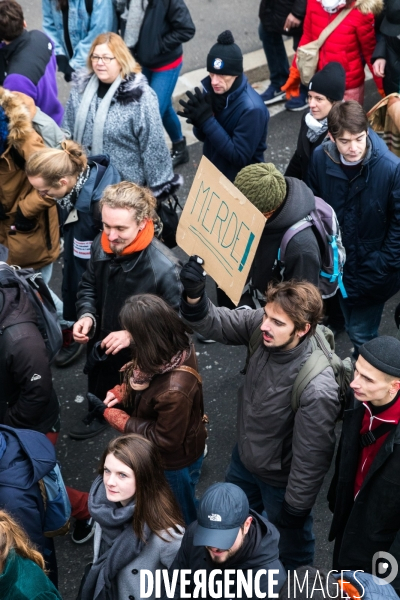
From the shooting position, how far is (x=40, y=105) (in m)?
5.85

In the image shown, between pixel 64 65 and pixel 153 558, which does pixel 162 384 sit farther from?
pixel 64 65

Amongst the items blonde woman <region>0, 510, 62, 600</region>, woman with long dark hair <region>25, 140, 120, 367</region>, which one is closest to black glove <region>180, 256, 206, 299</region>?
blonde woman <region>0, 510, 62, 600</region>

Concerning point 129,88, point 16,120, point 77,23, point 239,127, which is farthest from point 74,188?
point 77,23

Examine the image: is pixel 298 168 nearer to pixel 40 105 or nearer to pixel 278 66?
pixel 40 105

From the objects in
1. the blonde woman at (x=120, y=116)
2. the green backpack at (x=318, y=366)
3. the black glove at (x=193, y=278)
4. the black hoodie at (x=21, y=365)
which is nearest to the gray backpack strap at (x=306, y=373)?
the green backpack at (x=318, y=366)

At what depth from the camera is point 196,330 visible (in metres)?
3.52

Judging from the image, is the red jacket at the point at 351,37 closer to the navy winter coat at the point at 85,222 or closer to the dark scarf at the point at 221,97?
the dark scarf at the point at 221,97

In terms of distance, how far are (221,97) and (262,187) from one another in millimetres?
1619

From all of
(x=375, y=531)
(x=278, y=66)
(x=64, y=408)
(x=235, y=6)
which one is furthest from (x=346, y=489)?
(x=235, y=6)

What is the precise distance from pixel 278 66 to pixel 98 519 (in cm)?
607

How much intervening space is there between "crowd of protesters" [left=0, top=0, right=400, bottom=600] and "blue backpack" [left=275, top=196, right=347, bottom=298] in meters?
0.02

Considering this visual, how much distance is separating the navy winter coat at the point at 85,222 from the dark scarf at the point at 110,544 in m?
1.85

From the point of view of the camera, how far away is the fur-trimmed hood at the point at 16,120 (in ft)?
15.5

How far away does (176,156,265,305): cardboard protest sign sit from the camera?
3197 millimetres
